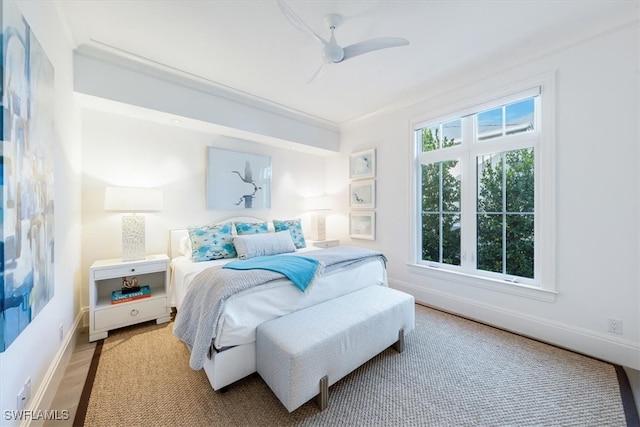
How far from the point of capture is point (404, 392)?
67.0 inches

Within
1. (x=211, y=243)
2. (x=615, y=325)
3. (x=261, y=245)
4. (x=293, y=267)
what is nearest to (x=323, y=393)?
(x=293, y=267)

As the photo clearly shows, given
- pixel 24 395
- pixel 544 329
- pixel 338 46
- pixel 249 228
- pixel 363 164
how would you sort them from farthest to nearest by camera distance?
pixel 363 164 < pixel 249 228 < pixel 544 329 < pixel 338 46 < pixel 24 395

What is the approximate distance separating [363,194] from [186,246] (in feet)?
8.41

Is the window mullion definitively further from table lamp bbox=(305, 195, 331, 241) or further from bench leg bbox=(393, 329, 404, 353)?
table lamp bbox=(305, 195, 331, 241)

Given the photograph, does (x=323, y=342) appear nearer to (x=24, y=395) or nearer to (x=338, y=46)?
(x=24, y=395)

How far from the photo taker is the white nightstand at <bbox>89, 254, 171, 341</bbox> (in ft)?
7.72

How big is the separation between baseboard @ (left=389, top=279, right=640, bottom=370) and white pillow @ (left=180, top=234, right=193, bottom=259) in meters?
2.90

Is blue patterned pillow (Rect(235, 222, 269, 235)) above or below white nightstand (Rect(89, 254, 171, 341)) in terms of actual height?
above

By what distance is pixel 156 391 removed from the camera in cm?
172

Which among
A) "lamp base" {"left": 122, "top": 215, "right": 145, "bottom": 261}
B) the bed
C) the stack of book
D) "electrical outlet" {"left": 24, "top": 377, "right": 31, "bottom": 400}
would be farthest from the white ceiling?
"electrical outlet" {"left": 24, "top": 377, "right": 31, "bottom": 400}

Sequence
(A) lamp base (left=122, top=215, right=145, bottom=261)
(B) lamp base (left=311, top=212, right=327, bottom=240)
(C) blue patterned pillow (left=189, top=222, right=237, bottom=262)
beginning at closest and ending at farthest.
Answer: (A) lamp base (left=122, top=215, right=145, bottom=261), (C) blue patterned pillow (left=189, top=222, right=237, bottom=262), (B) lamp base (left=311, top=212, right=327, bottom=240)

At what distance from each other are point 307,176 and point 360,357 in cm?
325

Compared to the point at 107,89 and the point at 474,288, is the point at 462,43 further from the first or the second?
the point at 107,89

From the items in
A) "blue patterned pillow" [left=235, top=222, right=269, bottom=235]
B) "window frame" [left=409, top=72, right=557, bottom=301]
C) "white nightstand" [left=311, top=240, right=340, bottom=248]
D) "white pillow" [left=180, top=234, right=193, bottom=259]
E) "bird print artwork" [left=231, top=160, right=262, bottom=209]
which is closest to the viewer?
"window frame" [left=409, top=72, right=557, bottom=301]
